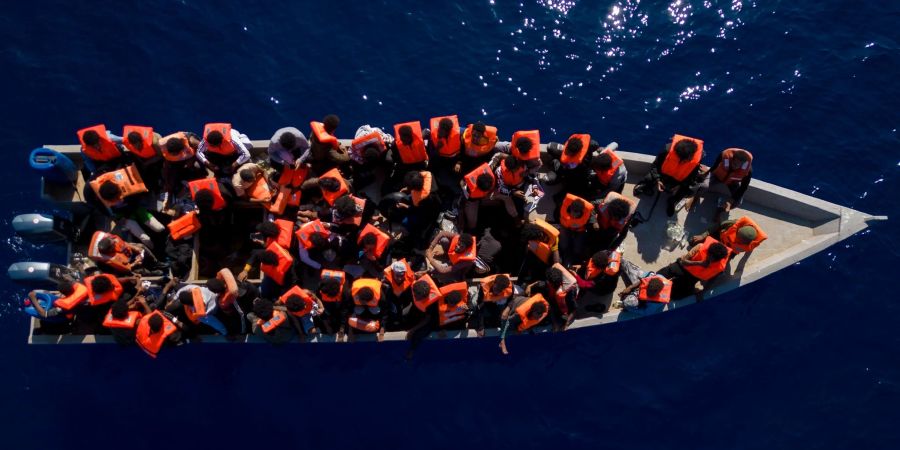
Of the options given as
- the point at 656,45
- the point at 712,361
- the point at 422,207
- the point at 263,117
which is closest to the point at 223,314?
the point at 422,207

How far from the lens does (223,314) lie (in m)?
13.7

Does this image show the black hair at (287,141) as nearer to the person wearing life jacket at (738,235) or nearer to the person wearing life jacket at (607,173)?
the person wearing life jacket at (607,173)

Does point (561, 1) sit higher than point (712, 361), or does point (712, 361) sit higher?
point (561, 1)

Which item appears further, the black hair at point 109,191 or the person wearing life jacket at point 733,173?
the person wearing life jacket at point 733,173

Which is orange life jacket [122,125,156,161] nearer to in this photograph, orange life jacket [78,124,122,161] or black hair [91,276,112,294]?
orange life jacket [78,124,122,161]

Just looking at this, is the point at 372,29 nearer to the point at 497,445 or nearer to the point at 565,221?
the point at 565,221

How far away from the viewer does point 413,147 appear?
1375 centimetres

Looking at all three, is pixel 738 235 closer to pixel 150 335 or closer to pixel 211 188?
pixel 211 188

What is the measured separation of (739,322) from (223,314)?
39.5ft

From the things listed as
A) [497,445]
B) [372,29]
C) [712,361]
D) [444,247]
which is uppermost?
[372,29]

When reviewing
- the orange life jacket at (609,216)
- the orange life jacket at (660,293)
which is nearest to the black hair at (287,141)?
the orange life jacket at (609,216)

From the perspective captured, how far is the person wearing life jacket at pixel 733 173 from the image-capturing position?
1356 centimetres

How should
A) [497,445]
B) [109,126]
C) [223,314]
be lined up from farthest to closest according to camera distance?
[109,126] → [497,445] → [223,314]

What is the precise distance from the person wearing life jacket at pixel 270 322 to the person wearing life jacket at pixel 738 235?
880 centimetres
